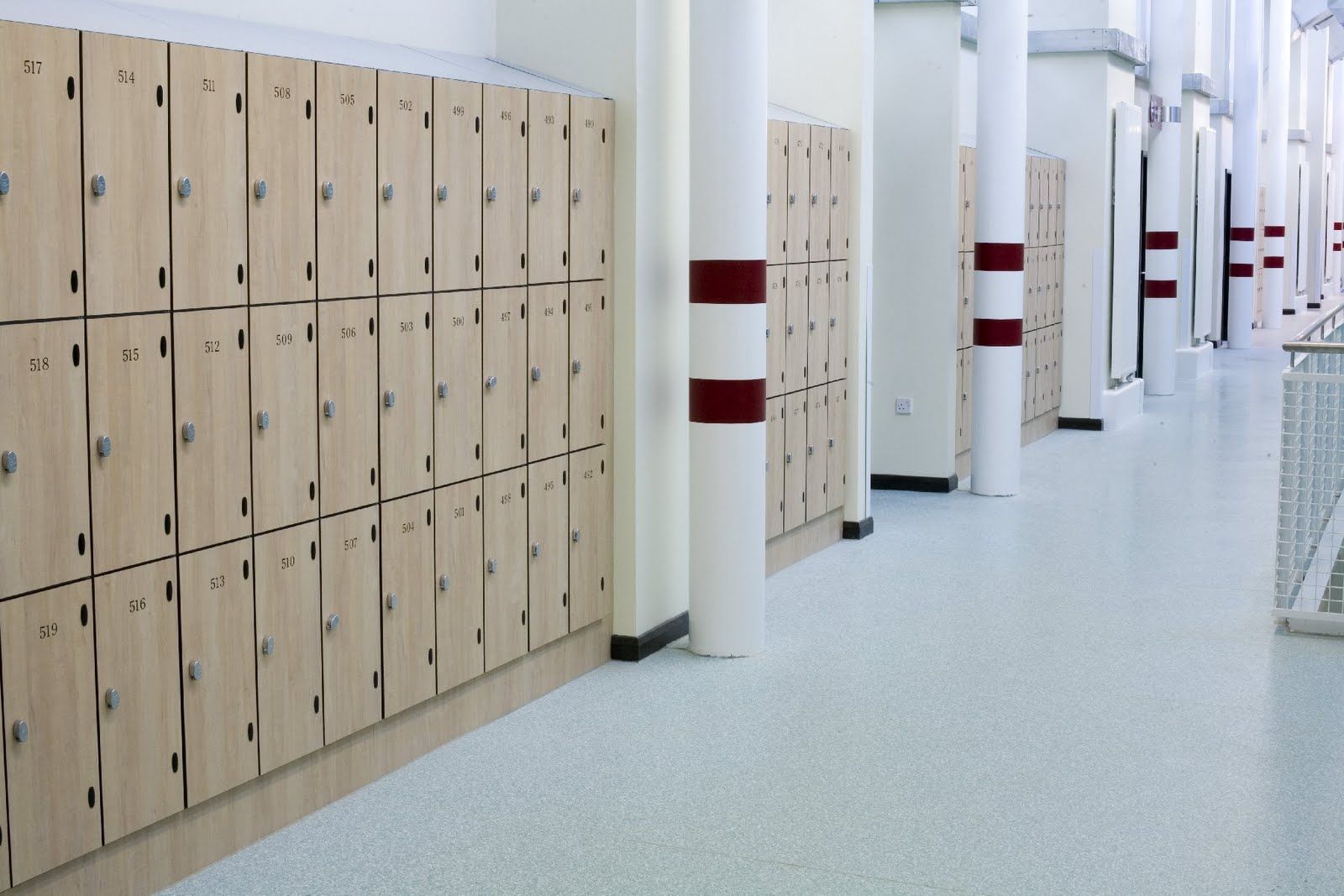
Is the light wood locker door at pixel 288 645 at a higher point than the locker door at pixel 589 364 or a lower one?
lower

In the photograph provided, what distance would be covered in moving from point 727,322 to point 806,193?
5.82 ft

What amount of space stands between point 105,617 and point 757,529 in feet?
8.45

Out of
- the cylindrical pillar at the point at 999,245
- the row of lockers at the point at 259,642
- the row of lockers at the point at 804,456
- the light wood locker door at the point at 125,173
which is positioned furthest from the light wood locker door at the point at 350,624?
the cylindrical pillar at the point at 999,245

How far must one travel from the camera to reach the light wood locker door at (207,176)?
3.28 metres

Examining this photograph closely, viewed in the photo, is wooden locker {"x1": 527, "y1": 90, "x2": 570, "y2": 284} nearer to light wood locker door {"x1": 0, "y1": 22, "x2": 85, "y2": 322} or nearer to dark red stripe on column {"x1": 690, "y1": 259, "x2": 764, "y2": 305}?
dark red stripe on column {"x1": 690, "y1": 259, "x2": 764, "y2": 305}

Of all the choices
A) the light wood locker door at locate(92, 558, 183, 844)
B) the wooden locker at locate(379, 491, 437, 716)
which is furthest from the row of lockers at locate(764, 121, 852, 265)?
the light wood locker door at locate(92, 558, 183, 844)

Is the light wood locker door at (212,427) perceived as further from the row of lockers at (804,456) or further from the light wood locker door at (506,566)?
the row of lockers at (804,456)

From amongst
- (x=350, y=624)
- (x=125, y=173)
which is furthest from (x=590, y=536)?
(x=125, y=173)

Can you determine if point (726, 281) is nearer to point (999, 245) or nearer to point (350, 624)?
point (350, 624)

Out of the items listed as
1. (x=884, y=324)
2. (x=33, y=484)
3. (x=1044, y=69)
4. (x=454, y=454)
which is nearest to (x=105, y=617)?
(x=33, y=484)

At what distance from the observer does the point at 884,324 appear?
877 cm

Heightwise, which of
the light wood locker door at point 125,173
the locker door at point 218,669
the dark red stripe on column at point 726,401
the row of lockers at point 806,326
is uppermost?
the light wood locker door at point 125,173

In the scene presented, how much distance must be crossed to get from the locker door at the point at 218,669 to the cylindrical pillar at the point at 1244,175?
16081 mm

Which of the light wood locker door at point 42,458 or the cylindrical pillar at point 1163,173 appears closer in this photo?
the light wood locker door at point 42,458
